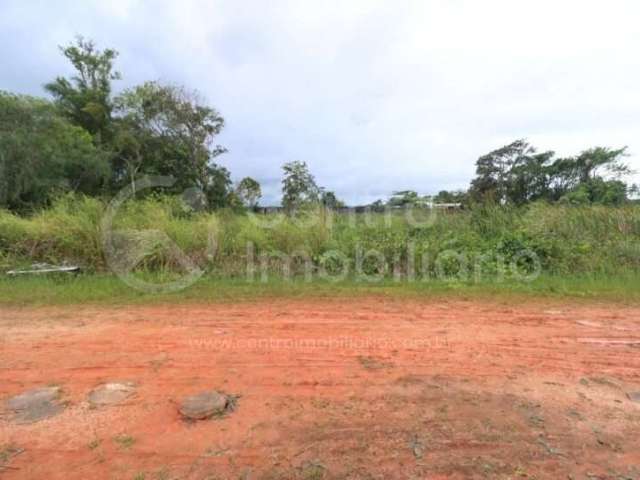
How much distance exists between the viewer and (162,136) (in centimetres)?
2773

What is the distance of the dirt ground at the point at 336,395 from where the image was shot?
6.39 feet

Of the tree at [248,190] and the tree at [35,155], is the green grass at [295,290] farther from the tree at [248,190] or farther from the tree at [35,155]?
the tree at [248,190]

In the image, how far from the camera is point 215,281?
673 centimetres

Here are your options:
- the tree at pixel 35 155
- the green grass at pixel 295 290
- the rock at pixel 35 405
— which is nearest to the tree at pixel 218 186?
the tree at pixel 35 155

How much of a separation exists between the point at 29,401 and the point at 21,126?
20.7 m

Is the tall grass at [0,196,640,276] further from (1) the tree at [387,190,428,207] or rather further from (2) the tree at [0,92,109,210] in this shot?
(2) the tree at [0,92,109,210]

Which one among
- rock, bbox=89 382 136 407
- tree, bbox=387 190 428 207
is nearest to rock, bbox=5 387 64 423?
rock, bbox=89 382 136 407

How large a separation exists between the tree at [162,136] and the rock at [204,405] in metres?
26.0

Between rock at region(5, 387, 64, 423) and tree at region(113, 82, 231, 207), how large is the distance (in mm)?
25414

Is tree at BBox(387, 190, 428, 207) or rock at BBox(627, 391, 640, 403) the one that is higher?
tree at BBox(387, 190, 428, 207)

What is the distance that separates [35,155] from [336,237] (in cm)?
1704

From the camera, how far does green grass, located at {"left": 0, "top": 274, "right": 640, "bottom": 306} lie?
5434 mm

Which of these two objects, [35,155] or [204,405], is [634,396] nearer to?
[204,405]

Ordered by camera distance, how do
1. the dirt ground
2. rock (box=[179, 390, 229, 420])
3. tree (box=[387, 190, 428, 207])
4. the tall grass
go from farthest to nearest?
1. tree (box=[387, 190, 428, 207])
2. the tall grass
3. rock (box=[179, 390, 229, 420])
4. the dirt ground
